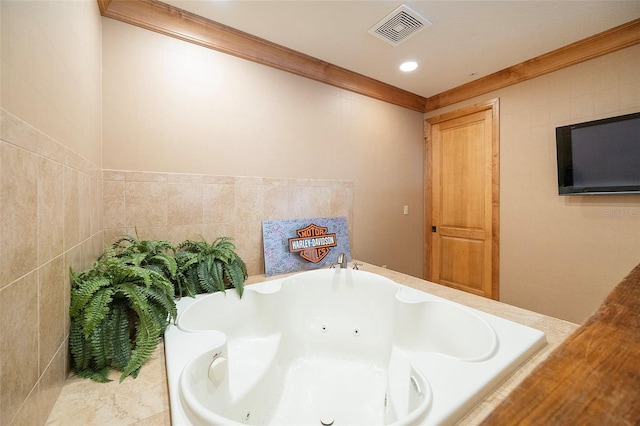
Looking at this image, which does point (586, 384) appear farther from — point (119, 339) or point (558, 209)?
point (558, 209)

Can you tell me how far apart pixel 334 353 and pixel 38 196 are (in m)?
1.84

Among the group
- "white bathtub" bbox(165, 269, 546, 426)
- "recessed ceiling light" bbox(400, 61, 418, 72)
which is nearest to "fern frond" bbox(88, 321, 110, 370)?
"white bathtub" bbox(165, 269, 546, 426)

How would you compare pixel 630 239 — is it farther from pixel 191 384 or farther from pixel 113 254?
pixel 113 254

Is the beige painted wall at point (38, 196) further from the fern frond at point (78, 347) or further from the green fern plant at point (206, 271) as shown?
the green fern plant at point (206, 271)

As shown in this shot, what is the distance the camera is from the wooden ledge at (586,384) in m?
0.25

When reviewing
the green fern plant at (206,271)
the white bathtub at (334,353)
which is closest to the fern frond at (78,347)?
the white bathtub at (334,353)

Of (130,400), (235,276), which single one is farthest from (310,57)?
(130,400)

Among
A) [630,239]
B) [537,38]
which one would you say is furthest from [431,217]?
[537,38]

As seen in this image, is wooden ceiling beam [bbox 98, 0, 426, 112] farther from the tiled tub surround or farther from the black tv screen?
the tiled tub surround

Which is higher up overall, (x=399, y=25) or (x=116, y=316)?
(x=399, y=25)

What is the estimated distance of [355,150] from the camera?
2.83m

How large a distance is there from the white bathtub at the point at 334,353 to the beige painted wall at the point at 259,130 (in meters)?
0.76

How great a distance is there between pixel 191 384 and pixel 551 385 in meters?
1.07

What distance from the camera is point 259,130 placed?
2230 mm
